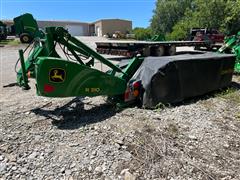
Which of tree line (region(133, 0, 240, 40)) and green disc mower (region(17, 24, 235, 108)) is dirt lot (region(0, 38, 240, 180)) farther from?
tree line (region(133, 0, 240, 40))

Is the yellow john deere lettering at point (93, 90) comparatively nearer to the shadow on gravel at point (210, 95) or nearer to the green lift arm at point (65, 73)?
the green lift arm at point (65, 73)

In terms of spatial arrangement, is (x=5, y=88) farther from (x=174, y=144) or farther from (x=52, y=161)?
(x=174, y=144)

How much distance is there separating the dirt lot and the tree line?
14.2 meters

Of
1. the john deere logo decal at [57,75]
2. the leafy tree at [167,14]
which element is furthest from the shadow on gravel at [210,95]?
the leafy tree at [167,14]

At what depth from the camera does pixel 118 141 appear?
11.1 ft

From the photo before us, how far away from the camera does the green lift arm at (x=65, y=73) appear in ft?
12.5

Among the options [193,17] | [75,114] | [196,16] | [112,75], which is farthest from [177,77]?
[193,17]

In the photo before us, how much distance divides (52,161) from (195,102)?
2953 mm

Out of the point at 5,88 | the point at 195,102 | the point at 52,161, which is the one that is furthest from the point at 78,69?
the point at 5,88

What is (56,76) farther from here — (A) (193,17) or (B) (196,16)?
(A) (193,17)

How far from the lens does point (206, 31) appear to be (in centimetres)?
1805

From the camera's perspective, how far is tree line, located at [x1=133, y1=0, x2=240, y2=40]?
82.0 ft

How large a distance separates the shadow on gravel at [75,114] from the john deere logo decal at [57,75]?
0.68m

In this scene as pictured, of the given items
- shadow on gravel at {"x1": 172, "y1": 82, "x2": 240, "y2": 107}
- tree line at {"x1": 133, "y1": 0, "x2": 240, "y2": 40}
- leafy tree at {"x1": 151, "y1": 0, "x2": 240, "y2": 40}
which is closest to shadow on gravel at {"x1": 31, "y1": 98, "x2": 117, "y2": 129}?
shadow on gravel at {"x1": 172, "y1": 82, "x2": 240, "y2": 107}
